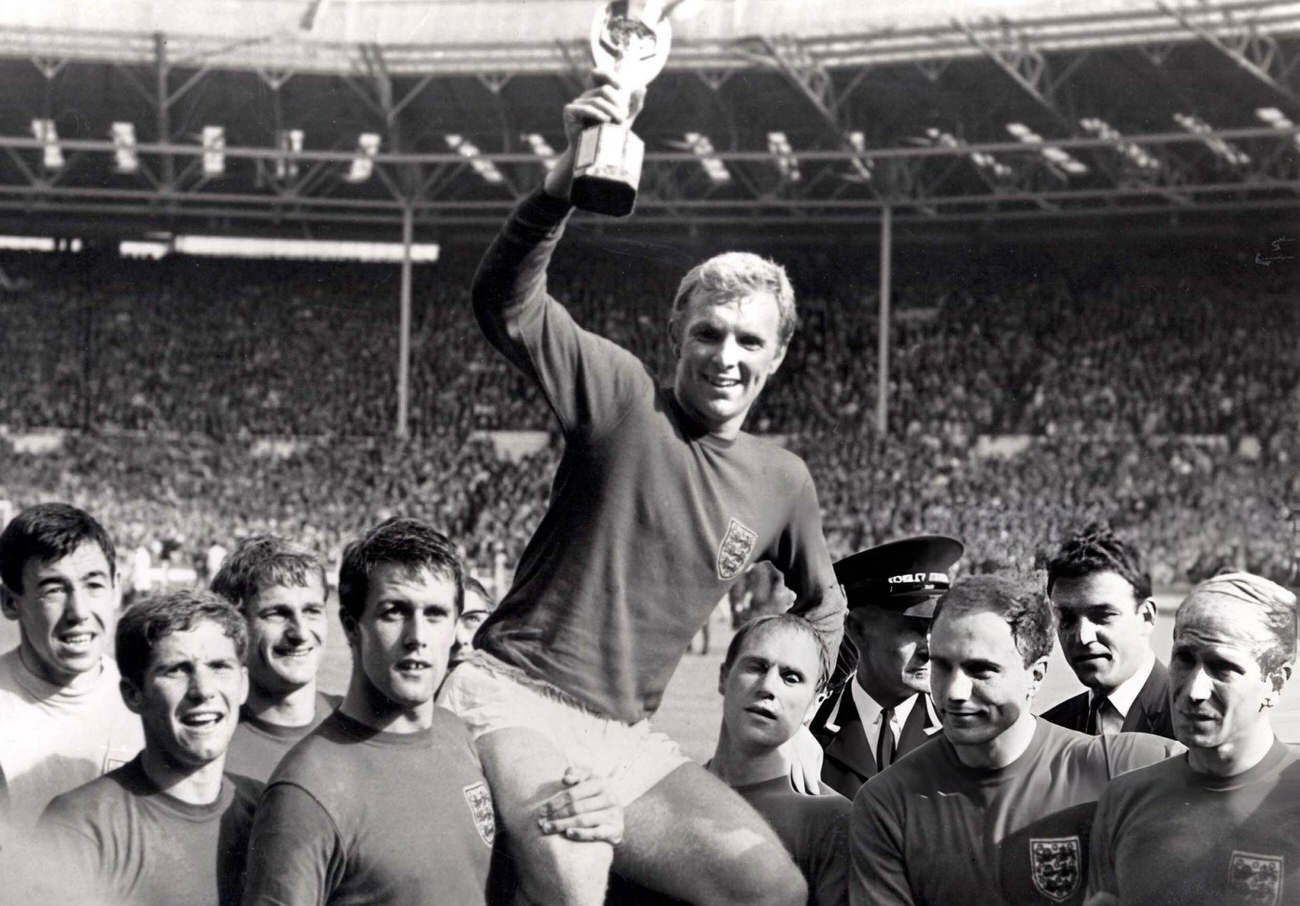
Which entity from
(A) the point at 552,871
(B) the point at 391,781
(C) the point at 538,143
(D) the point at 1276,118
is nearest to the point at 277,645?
(B) the point at 391,781

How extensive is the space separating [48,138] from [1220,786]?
86.9 ft

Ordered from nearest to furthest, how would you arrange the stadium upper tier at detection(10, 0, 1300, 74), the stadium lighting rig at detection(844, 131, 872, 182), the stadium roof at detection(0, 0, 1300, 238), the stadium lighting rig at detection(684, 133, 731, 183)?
the stadium upper tier at detection(10, 0, 1300, 74) < the stadium roof at detection(0, 0, 1300, 238) < the stadium lighting rig at detection(844, 131, 872, 182) < the stadium lighting rig at detection(684, 133, 731, 183)

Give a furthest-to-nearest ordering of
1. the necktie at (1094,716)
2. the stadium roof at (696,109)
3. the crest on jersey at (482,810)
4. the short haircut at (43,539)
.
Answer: the stadium roof at (696,109), the necktie at (1094,716), the short haircut at (43,539), the crest on jersey at (482,810)

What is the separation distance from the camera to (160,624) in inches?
126

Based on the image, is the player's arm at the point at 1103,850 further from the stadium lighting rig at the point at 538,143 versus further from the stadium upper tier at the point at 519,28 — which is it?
the stadium lighting rig at the point at 538,143

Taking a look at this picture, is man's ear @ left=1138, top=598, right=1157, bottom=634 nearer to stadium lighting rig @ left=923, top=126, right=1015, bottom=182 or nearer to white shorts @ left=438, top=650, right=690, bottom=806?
white shorts @ left=438, top=650, right=690, bottom=806

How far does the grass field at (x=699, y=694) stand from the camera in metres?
4.80

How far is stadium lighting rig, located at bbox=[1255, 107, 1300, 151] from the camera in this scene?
74.3 ft

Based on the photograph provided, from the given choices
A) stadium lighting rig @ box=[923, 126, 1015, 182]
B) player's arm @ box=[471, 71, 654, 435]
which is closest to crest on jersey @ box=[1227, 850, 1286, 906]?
player's arm @ box=[471, 71, 654, 435]

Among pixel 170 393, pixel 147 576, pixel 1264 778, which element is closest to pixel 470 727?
pixel 1264 778

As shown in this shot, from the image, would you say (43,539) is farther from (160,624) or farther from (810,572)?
(810,572)

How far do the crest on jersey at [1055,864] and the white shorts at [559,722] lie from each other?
78 centimetres

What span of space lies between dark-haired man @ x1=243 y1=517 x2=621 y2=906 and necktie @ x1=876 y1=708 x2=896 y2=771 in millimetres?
1234

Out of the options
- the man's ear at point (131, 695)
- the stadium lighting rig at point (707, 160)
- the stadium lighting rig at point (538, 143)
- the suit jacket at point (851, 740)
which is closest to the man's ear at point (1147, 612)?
the suit jacket at point (851, 740)
